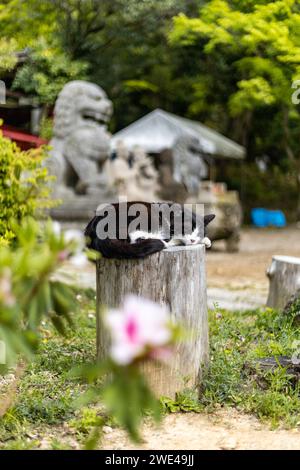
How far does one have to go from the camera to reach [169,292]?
3.86 metres

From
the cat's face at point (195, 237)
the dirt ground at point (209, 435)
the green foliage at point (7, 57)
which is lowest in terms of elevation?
the dirt ground at point (209, 435)

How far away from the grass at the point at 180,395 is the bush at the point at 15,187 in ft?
3.41

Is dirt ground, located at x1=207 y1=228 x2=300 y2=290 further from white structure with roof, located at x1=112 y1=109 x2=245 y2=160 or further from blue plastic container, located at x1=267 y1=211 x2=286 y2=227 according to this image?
white structure with roof, located at x1=112 y1=109 x2=245 y2=160

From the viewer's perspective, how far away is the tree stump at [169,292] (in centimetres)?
384

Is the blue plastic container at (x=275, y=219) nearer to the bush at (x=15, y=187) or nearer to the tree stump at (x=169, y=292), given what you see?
the bush at (x=15, y=187)

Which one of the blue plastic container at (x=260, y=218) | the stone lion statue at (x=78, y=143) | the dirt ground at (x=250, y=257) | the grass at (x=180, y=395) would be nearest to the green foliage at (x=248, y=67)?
the stone lion statue at (x=78, y=143)

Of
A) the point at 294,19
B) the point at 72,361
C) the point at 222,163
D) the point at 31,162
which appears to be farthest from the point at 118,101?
the point at 72,361

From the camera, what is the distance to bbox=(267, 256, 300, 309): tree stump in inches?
238

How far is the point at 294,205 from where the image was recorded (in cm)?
2111

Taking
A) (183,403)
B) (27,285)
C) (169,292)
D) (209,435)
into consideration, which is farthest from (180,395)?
(27,285)

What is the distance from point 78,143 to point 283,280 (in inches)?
207

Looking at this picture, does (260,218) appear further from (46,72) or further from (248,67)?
(46,72)

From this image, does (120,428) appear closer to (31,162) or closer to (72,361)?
(72,361)

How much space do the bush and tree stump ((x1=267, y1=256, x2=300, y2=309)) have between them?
7.10ft
